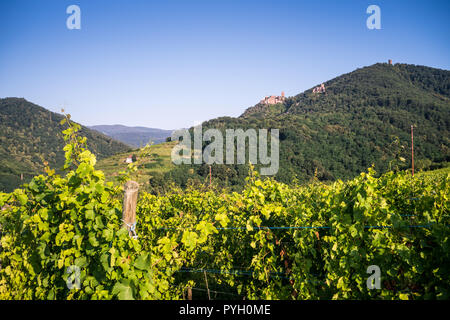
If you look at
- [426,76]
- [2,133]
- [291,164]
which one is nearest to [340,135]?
[291,164]

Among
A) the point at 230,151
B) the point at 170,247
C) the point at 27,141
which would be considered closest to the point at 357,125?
the point at 230,151

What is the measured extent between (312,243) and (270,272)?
2.06ft

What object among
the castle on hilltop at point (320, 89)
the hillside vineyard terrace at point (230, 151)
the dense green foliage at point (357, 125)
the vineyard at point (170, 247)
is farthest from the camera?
the castle on hilltop at point (320, 89)

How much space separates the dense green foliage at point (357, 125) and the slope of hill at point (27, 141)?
3187 cm

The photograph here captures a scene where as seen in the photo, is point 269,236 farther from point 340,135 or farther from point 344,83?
point 344,83

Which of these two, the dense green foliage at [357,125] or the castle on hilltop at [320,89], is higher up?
the castle on hilltop at [320,89]

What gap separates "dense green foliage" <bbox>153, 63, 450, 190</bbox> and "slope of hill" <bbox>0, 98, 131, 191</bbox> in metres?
31.9

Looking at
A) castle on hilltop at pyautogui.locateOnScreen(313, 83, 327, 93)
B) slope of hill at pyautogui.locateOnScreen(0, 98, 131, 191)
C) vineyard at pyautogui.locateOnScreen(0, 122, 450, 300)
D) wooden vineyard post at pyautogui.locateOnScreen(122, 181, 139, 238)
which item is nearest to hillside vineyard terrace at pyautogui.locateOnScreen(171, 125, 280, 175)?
slope of hill at pyautogui.locateOnScreen(0, 98, 131, 191)

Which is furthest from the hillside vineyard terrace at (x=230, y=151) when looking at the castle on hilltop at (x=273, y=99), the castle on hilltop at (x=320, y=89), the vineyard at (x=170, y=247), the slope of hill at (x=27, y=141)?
the castle on hilltop at (x=273, y=99)

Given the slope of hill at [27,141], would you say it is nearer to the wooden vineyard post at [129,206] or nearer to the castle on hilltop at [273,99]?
the wooden vineyard post at [129,206]

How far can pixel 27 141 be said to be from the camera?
73312 mm

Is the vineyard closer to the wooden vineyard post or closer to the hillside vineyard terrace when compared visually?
the wooden vineyard post

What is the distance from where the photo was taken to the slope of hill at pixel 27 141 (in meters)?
54.1

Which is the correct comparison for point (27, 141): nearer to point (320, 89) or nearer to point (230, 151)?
point (230, 151)
